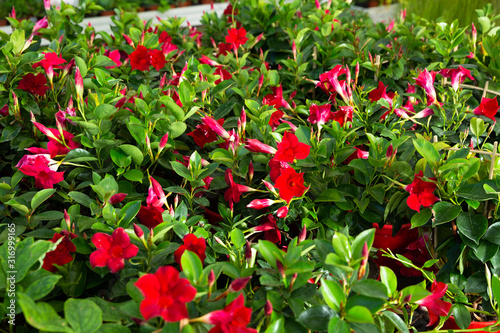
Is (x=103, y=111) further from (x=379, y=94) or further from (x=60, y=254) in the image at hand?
(x=379, y=94)

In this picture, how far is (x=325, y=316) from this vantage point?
66 centimetres

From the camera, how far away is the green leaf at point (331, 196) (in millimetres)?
977

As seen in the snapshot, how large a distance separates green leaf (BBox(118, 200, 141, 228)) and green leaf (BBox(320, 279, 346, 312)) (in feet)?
1.30

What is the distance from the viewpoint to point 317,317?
2.15ft

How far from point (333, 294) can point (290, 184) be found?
0.99 feet

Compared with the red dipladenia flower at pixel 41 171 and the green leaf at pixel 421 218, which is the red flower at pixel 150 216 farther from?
the green leaf at pixel 421 218

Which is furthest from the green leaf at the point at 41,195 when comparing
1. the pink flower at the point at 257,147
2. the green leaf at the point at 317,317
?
the green leaf at the point at 317,317

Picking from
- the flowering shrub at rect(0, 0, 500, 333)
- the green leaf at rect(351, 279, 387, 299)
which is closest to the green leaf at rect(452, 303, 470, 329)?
the flowering shrub at rect(0, 0, 500, 333)

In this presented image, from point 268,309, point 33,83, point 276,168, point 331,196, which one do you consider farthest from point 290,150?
point 33,83

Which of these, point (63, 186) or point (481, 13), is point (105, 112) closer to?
point (63, 186)

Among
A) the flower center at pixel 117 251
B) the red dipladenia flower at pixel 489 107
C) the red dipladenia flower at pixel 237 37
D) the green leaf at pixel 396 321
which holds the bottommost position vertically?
the green leaf at pixel 396 321

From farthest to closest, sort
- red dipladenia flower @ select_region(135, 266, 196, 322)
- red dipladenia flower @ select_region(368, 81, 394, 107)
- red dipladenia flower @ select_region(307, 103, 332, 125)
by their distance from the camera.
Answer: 1. red dipladenia flower @ select_region(368, 81, 394, 107)
2. red dipladenia flower @ select_region(307, 103, 332, 125)
3. red dipladenia flower @ select_region(135, 266, 196, 322)

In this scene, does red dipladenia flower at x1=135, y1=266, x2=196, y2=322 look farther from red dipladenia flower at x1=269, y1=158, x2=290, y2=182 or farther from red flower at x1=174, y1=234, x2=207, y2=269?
red dipladenia flower at x1=269, y1=158, x2=290, y2=182

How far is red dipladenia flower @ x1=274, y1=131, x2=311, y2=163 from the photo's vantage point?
907 mm
